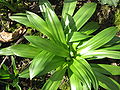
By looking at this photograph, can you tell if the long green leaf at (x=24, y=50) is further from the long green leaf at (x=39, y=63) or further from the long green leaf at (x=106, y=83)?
the long green leaf at (x=106, y=83)

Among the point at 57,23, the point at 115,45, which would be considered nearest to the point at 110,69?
the point at 115,45

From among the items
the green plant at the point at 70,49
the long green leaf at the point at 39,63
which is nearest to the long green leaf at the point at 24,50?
the green plant at the point at 70,49

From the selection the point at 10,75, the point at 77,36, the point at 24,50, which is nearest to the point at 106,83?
the point at 77,36

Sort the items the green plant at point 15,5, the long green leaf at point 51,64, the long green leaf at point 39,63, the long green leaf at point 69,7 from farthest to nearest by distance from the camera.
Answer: the green plant at point 15,5 → the long green leaf at point 69,7 → the long green leaf at point 51,64 → the long green leaf at point 39,63

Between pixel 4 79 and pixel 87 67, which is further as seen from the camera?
pixel 4 79

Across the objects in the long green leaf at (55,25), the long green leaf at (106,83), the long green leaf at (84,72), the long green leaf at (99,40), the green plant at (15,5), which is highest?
the green plant at (15,5)

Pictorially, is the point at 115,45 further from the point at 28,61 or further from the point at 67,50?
the point at 28,61

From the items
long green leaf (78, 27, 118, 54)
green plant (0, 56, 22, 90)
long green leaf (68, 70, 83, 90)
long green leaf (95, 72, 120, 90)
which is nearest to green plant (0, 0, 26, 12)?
green plant (0, 56, 22, 90)
